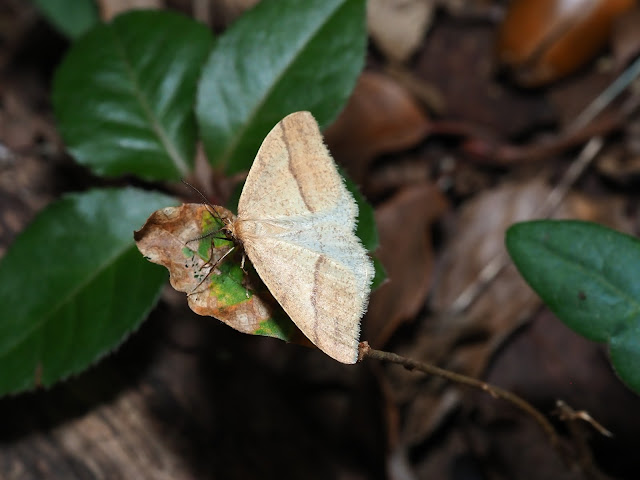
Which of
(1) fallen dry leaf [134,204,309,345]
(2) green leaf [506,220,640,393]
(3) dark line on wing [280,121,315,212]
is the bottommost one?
(1) fallen dry leaf [134,204,309,345]

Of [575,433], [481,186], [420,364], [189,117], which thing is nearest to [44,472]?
[189,117]

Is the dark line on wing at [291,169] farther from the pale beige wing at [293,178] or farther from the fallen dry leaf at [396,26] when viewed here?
the fallen dry leaf at [396,26]

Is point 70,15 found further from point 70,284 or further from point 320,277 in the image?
point 320,277

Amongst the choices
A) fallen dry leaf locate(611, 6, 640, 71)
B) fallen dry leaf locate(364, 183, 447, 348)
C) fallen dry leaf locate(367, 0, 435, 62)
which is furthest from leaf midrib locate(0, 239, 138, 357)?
fallen dry leaf locate(611, 6, 640, 71)

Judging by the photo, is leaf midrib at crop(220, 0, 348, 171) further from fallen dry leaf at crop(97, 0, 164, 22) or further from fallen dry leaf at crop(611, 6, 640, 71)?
fallen dry leaf at crop(611, 6, 640, 71)

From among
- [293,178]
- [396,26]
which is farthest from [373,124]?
[293,178]
